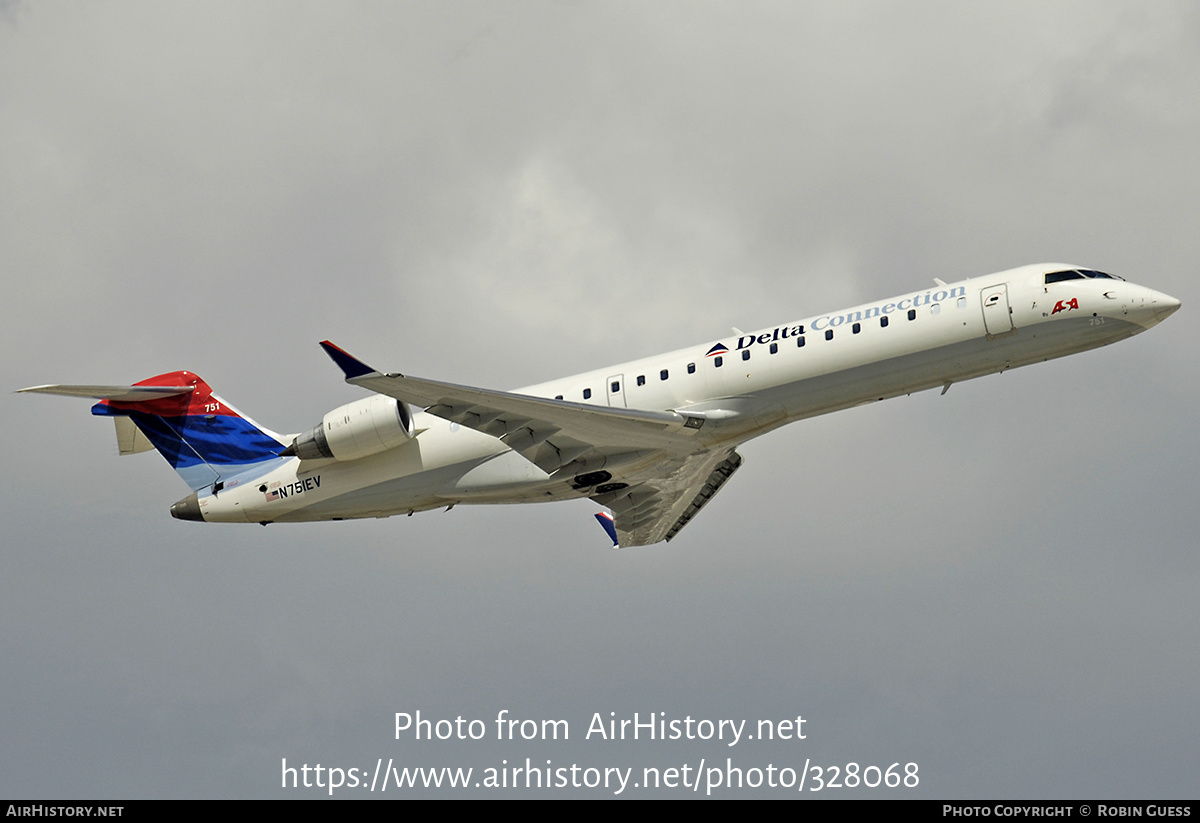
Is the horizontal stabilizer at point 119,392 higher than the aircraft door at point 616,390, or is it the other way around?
the horizontal stabilizer at point 119,392

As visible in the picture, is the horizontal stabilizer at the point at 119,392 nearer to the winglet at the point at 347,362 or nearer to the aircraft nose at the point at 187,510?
the aircraft nose at the point at 187,510

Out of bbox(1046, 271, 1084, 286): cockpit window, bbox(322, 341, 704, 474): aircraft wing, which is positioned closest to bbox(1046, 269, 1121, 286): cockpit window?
bbox(1046, 271, 1084, 286): cockpit window

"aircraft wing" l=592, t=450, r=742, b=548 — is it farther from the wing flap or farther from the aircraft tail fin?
the aircraft tail fin

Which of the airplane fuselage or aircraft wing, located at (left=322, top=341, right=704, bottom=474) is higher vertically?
the airplane fuselage

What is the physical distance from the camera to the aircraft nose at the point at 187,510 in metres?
32.5

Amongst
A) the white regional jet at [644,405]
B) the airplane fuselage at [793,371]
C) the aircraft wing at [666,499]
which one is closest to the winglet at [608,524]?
the aircraft wing at [666,499]

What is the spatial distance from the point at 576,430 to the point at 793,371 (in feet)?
14.8

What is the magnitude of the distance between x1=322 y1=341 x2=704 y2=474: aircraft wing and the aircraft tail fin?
6.80 meters

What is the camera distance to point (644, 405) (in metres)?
29.0

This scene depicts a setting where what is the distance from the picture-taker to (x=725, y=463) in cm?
3328

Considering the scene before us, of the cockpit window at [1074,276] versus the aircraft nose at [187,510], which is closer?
the cockpit window at [1074,276]

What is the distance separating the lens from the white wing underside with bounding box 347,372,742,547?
2683 centimetres

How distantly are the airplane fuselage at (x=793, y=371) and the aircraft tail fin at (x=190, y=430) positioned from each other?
3.65 meters

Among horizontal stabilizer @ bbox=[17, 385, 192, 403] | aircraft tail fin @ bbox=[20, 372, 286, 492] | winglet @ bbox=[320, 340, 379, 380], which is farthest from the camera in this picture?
aircraft tail fin @ bbox=[20, 372, 286, 492]
